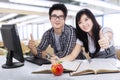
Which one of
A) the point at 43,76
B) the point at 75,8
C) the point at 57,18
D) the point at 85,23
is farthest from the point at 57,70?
the point at 75,8

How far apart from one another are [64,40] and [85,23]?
1.20 feet

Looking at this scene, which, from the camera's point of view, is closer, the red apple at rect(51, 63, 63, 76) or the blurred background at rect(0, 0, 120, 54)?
the red apple at rect(51, 63, 63, 76)

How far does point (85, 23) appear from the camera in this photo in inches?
74.4

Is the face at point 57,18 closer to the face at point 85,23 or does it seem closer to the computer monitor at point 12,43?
the face at point 85,23

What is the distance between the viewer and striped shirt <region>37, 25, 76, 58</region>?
2055mm

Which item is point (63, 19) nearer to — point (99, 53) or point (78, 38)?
point (78, 38)

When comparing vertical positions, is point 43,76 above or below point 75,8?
below

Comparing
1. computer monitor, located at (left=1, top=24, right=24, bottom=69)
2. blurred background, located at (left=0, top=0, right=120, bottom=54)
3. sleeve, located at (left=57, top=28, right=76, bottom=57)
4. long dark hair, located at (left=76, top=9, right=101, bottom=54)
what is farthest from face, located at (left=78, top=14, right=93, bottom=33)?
blurred background, located at (left=0, top=0, right=120, bottom=54)

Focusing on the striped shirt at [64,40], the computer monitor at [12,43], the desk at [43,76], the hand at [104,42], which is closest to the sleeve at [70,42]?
the striped shirt at [64,40]

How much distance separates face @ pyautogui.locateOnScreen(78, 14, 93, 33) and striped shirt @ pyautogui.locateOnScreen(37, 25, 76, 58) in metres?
0.19

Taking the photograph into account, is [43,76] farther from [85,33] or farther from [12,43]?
[85,33]

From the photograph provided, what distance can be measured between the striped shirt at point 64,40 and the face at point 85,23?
0.62 ft

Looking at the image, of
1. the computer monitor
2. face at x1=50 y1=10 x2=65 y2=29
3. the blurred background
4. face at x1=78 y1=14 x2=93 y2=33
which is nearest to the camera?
the computer monitor

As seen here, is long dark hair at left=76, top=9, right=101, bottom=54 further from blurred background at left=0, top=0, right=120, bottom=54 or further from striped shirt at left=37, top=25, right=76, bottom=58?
blurred background at left=0, top=0, right=120, bottom=54
